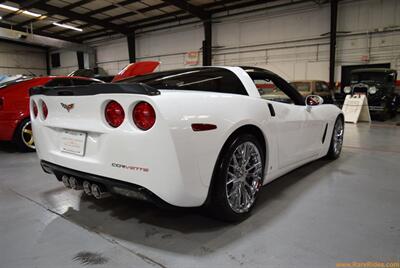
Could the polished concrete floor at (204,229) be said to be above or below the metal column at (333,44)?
below

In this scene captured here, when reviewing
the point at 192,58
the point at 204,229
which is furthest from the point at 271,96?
the point at 192,58

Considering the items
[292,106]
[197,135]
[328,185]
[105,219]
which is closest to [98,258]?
[105,219]

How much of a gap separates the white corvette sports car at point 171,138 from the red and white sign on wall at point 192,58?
1238 cm

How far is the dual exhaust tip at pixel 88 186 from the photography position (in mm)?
1663

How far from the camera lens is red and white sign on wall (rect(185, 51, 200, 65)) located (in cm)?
1423

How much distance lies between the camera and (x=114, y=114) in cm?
155

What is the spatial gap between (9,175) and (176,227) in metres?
2.26

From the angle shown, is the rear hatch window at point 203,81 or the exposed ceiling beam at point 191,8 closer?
the rear hatch window at point 203,81

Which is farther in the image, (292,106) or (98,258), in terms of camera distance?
(292,106)

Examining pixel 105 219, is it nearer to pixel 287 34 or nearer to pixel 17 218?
pixel 17 218

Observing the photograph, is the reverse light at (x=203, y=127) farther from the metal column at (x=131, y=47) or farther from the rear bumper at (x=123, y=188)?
the metal column at (x=131, y=47)

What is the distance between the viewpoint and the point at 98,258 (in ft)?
4.80

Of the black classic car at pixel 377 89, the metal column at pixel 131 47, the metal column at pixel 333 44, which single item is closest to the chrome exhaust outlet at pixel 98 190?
the black classic car at pixel 377 89

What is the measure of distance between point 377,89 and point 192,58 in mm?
8506
